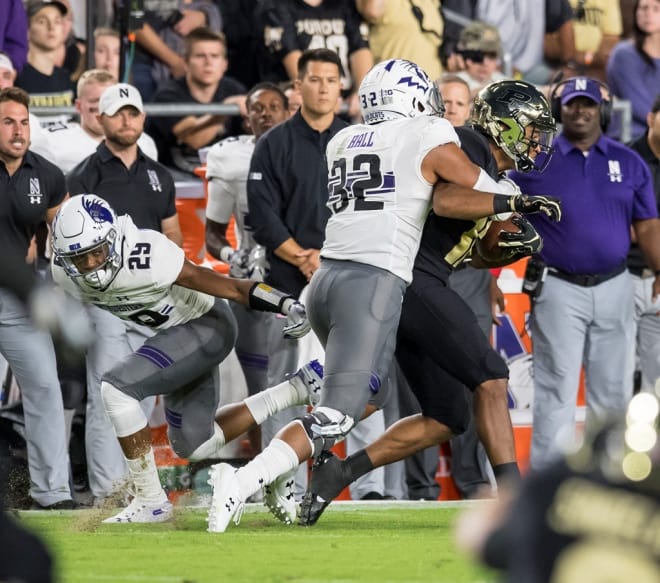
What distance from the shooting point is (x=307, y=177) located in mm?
8453

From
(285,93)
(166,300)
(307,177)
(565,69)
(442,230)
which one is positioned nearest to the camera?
(442,230)

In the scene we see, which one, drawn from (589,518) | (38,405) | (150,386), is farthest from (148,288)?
(589,518)

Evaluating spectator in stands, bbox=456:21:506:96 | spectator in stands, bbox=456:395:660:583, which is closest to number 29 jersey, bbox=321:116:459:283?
spectator in stands, bbox=456:395:660:583

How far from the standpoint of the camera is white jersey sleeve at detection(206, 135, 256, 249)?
883cm

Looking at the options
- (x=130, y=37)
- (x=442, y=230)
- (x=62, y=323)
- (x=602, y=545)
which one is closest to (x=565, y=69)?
(x=130, y=37)

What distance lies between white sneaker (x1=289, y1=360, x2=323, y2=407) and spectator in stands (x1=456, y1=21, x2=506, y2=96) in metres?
3.74

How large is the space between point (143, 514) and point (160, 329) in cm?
91

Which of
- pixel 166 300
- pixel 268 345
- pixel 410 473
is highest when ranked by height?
pixel 166 300

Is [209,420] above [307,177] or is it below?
below

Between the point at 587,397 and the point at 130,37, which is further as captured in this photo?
the point at 130,37

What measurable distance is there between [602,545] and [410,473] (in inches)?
243

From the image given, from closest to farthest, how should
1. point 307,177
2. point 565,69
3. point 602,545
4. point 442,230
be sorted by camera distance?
1. point 602,545
2. point 442,230
3. point 307,177
4. point 565,69

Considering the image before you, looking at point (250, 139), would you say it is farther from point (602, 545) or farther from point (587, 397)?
point (602, 545)

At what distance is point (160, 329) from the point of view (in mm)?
7309
